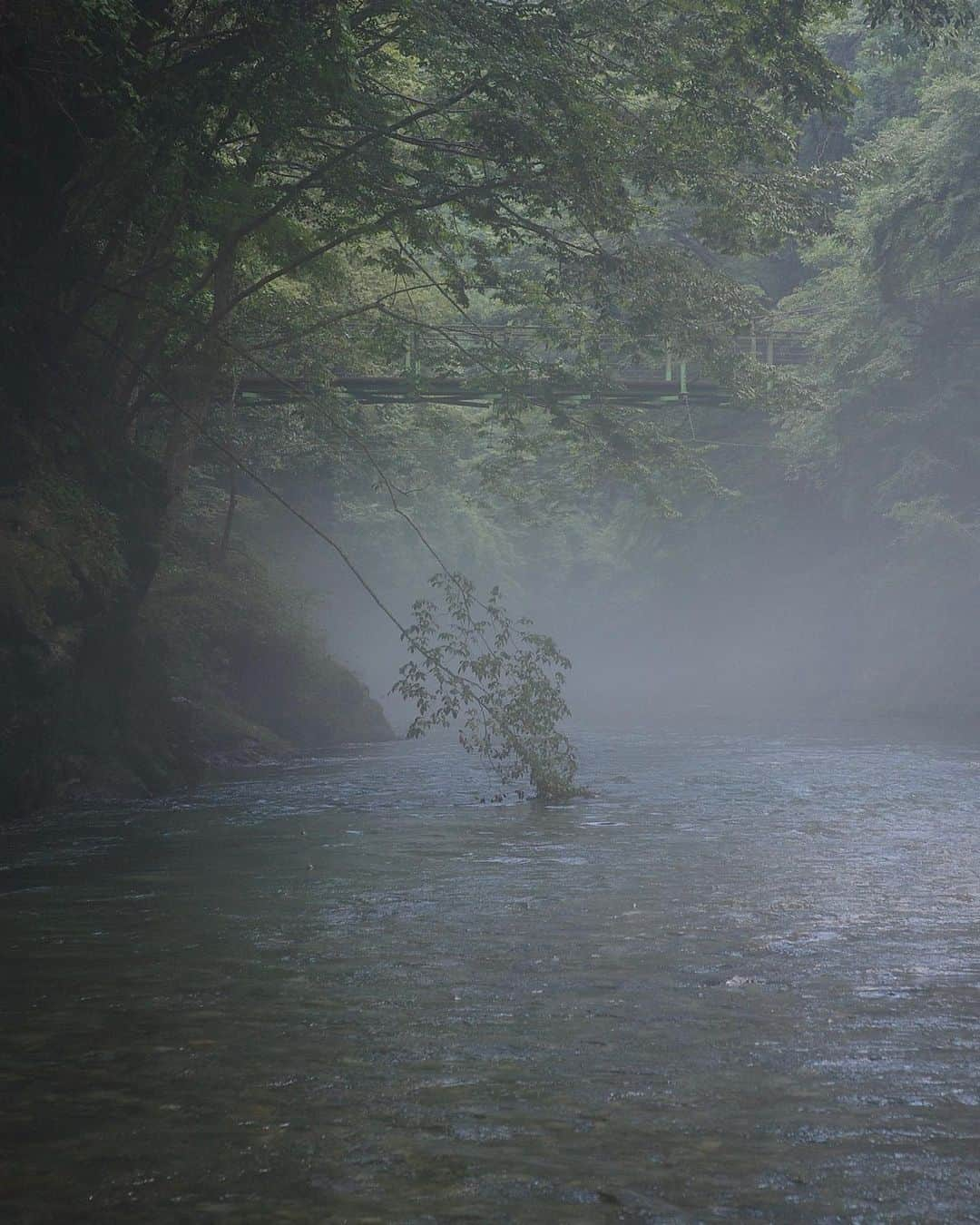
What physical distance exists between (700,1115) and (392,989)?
2.16 metres

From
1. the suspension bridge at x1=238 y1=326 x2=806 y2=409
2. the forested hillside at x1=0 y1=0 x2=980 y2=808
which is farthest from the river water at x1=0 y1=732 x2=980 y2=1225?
the suspension bridge at x1=238 y1=326 x2=806 y2=409

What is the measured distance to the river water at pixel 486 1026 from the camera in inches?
165

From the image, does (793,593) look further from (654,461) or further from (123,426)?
(123,426)

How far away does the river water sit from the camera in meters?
4.20

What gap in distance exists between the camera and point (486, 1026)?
596 centimetres

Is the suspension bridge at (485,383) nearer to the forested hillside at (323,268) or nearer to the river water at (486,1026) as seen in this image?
the forested hillside at (323,268)

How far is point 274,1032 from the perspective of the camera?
579 centimetres

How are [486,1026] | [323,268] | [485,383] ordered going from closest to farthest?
1. [486,1026]
2. [323,268]
3. [485,383]

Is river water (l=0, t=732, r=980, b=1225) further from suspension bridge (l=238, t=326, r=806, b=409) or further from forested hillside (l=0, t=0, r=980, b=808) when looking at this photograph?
suspension bridge (l=238, t=326, r=806, b=409)

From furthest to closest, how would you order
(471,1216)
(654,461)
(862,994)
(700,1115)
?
(654,461), (862,994), (700,1115), (471,1216)

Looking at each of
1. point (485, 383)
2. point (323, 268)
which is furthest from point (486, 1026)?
point (485, 383)

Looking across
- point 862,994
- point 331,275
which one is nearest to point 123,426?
point 331,275

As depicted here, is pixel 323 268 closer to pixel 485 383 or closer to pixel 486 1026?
pixel 485 383

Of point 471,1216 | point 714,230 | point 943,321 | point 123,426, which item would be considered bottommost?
point 471,1216
